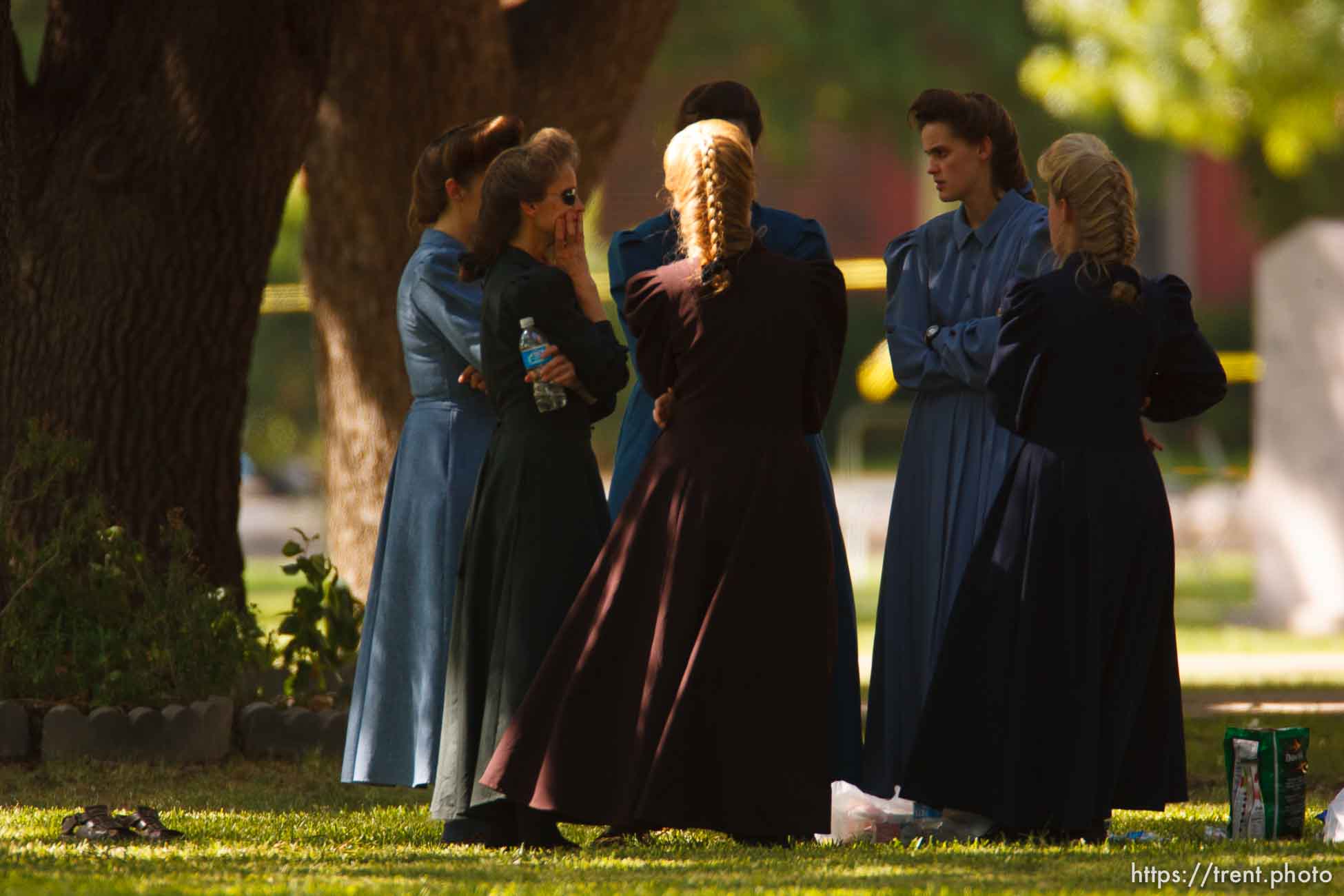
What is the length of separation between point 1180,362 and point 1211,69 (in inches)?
533

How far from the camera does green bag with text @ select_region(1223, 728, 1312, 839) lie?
5.73 metres

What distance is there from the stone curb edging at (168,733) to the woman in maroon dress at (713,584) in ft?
7.69

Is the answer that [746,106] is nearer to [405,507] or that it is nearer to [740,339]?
[740,339]

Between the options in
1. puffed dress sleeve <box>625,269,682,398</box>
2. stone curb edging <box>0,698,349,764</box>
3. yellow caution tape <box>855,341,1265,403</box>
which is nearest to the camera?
puffed dress sleeve <box>625,269,682,398</box>

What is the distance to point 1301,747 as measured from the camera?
5.76 meters

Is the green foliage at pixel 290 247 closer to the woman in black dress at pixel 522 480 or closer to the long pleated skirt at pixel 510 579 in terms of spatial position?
the woman in black dress at pixel 522 480

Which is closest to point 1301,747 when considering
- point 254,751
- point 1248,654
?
point 254,751

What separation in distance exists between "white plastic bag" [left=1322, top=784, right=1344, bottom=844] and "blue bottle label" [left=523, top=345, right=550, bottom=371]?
1.35 m

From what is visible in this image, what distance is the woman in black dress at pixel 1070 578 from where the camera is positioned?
222 inches

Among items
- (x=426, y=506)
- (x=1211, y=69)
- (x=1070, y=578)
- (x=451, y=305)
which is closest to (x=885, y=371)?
(x=1211, y=69)

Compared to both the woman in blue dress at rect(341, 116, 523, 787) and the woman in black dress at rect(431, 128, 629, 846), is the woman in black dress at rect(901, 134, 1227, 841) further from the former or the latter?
the woman in blue dress at rect(341, 116, 523, 787)

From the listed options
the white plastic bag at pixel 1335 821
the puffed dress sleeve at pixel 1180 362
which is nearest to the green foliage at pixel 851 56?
the puffed dress sleeve at pixel 1180 362

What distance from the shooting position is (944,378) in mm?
6117

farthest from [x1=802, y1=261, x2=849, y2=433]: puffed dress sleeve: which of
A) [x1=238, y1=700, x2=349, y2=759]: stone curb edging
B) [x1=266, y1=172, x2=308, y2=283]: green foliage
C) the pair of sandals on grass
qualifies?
[x1=266, y1=172, x2=308, y2=283]: green foliage
